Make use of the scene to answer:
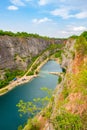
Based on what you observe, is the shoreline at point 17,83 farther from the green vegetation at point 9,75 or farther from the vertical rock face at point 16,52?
the vertical rock face at point 16,52

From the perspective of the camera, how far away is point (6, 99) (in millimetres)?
60656

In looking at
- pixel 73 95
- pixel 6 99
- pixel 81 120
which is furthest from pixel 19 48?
pixel 81 120

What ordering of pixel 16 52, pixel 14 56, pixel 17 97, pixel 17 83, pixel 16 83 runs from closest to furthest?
pixel 17 97
pixel 16 83
pixel 17 83
pixel 14 56
pixel 16 52

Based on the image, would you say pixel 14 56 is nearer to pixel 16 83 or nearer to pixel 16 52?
pixel 16 52

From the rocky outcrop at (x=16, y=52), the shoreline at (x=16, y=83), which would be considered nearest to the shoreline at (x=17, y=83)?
the shoreline at (x=16, y=83)

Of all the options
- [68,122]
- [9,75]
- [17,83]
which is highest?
[68,122]

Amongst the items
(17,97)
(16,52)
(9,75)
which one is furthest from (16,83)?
(16,52)

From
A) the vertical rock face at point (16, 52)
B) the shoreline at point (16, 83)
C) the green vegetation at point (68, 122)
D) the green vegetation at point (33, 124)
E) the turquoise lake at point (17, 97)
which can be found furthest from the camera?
the vertical rock face at point (16, 52)

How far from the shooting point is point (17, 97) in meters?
61.8

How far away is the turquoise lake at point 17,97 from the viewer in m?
44.8

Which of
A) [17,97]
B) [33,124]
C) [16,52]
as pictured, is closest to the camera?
[33,124]

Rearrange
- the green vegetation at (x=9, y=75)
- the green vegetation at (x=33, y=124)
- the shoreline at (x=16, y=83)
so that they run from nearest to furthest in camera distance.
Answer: the green vegetation at (x=33, y=124) < the shoreline at (x=16, y=83) < the green vegetation at (x=9, y=75)

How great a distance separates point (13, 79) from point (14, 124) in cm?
3525

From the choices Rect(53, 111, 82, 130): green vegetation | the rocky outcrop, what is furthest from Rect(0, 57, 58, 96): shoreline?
Rect(53, 111, 82, 130): green vegetation
